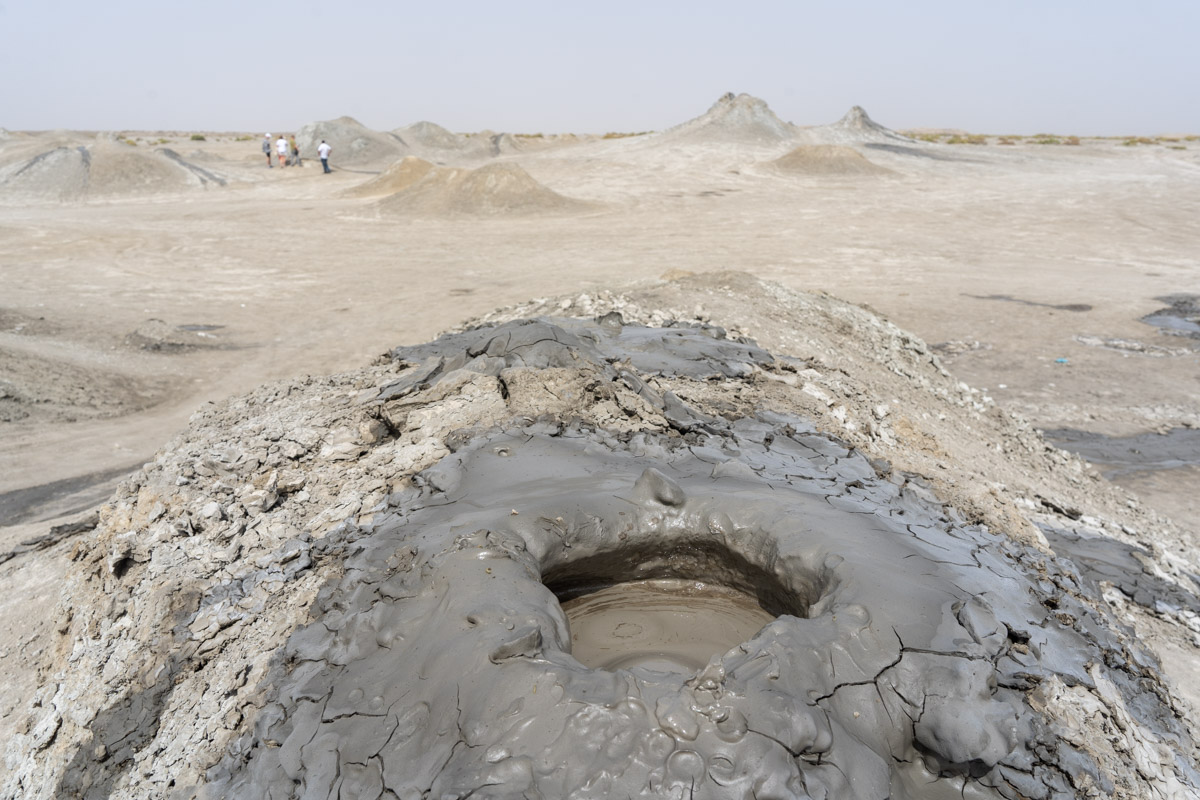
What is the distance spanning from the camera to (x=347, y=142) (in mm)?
32281

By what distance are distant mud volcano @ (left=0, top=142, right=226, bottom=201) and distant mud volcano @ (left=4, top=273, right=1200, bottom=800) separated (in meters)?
23.2

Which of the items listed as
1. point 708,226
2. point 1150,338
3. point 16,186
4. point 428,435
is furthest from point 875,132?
point 428,435

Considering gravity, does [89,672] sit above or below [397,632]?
below

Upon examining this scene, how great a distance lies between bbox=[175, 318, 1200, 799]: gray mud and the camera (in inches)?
90.7

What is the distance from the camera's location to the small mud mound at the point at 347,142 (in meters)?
31.9

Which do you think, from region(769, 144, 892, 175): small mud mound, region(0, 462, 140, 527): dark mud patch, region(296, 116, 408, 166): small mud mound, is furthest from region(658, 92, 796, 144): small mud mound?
region(0, 462, 140, 527): dark mud patch

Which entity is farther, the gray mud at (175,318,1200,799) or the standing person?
the standing person

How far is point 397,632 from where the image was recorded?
279 cm

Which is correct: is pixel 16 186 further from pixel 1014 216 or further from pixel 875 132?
pixel 875 132

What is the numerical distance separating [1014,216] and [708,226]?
9.02 metres

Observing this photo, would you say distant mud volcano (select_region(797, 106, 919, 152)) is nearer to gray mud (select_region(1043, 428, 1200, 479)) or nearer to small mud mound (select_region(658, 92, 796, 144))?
small mud mound (select_region(658, 92, 796, 144))

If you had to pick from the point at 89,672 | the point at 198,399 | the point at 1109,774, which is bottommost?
the point at 198,399

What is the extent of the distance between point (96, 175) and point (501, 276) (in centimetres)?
1728

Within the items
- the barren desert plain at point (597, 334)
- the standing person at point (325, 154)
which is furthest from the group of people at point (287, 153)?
the barren desert plain at point (597, 334)
